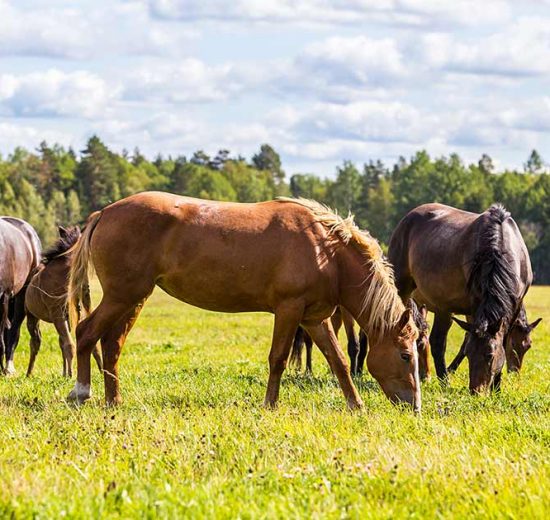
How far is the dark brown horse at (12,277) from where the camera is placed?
43.5 ft

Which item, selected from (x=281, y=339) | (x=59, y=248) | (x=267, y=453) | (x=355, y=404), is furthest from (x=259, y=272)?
(x=59, y=248)

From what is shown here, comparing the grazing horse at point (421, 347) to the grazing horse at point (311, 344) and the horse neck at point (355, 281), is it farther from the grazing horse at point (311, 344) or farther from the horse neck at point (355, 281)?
the horse neck at point (355, 281)

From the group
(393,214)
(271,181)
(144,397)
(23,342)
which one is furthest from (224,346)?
(271,181)

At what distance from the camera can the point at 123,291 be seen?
930cm

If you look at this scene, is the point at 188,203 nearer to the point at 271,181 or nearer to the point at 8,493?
the point at 8,493

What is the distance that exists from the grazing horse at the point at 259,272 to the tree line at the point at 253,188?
267 ft

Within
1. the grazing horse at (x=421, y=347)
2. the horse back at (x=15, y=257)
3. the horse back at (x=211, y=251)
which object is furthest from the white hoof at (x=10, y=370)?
the grazing horse at (x=421, y=347)

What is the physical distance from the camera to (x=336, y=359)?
9.59 m

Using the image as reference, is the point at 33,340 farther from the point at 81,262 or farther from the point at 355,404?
the point at 355,404

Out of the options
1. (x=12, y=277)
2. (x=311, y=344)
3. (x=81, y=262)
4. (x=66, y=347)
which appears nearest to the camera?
(x=81, y=262)

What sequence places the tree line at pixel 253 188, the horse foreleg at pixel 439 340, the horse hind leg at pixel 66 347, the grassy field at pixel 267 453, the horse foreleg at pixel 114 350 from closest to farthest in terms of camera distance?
1. the grassy field at pixel 267 453
2. the horse foreleg at pixel 114 350
3. the horse hind leg at pixel 66 347
4. the horse foreleg at pixel 439 340
5. the tree line at pixel 253 188

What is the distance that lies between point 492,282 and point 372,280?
1.95 m

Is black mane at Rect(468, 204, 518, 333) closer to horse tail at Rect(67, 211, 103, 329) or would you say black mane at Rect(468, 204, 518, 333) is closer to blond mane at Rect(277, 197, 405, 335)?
blond mane at Rect(277, 197, 405, 335)

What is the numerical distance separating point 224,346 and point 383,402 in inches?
335
